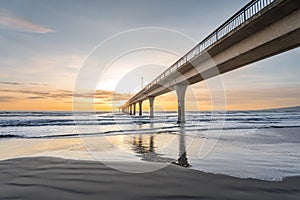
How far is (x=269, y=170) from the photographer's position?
513cm

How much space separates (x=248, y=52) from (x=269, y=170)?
11337mm

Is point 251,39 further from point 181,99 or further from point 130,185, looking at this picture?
point 181,99

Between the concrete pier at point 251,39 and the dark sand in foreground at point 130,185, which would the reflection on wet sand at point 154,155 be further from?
the concrete pier at point 251,39

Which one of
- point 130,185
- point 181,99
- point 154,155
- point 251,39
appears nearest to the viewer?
point 130,185

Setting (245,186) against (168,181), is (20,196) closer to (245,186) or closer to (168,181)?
(168,181)

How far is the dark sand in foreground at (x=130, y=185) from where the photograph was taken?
10.9 ft

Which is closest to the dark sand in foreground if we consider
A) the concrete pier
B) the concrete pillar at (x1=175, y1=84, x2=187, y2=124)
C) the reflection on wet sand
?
the reflection on wet sand

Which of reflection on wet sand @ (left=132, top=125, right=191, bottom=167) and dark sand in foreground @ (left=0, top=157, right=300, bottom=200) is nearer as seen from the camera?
dark sand in foreground @ (left=0, top=157, right=300, bottom=200)

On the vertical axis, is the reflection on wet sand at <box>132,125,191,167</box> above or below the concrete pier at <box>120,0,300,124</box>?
below

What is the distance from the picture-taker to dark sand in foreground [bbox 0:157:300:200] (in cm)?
333

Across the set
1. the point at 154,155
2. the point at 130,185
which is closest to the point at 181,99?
the point at 154,155

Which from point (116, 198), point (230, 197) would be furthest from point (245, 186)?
point (116, 198)

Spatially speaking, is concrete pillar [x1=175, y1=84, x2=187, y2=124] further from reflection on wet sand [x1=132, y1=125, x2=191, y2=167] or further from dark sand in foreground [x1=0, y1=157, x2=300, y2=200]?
dark sand in foreground [x1=0, y1=157, x2=300, y2=200]

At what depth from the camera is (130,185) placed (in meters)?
3.86
